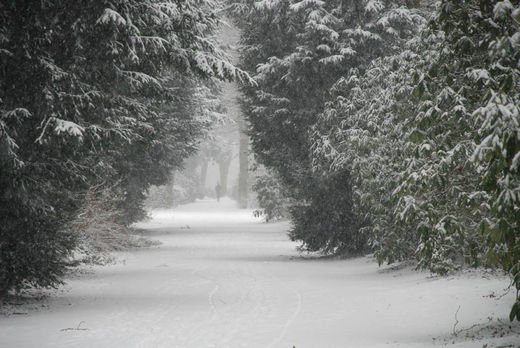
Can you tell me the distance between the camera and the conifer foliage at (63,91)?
10.0m

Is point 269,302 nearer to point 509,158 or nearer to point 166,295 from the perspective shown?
point 166,295

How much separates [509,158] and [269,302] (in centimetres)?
767

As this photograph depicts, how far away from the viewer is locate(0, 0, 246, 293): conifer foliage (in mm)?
10031

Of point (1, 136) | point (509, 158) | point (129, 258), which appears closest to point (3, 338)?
point (1, 136)

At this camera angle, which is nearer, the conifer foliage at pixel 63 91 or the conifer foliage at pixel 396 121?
the conifer foliage at pixel 396 121

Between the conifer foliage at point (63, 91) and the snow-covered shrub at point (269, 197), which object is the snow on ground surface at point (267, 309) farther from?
the snow-covered shrub at point (269, 197)

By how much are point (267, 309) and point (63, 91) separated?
493cm

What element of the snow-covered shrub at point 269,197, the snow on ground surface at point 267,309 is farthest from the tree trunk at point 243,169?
the snow on ground surface at point 267,309

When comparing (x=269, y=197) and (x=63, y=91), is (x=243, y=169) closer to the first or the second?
(x=269, y=197)

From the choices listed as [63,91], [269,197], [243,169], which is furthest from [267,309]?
[243,169]

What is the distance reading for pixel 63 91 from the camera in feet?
34.1

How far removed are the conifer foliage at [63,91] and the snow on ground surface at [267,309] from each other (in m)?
1.42

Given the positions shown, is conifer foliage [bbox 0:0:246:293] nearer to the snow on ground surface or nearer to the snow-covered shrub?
the snow on ground surface

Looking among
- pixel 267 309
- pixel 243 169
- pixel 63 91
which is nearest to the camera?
pixel 63 91
